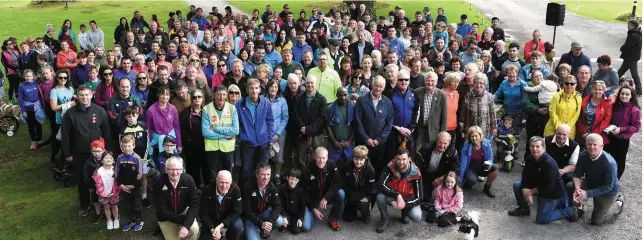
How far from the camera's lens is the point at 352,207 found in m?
7.57

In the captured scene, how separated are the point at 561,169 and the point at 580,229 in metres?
0.93

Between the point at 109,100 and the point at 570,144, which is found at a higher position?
the point at 109,100

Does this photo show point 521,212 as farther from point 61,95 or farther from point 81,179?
point 61,95

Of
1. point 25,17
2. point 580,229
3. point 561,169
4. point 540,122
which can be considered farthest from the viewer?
point 25,17

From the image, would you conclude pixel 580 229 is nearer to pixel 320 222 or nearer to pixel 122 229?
pixel 320 222

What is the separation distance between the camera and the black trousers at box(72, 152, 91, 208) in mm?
7676

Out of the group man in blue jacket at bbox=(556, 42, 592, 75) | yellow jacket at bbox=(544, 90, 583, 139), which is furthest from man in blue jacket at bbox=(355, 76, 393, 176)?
man in blue jacket at bbox=(556, 42, 592, 75)

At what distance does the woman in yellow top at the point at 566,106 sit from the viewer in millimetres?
8430

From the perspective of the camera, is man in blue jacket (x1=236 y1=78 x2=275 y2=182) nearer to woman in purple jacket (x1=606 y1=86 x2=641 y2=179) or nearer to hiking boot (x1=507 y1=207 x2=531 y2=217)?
hiking boot (x1=507 y1=207 x2=531 y2=217)

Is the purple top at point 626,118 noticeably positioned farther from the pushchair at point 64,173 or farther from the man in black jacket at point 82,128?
the pushchair at point 64,173

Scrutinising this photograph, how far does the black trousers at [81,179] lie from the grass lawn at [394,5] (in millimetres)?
19846

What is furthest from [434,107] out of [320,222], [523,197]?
[320,222]

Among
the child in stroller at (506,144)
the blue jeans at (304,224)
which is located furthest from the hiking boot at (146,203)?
the child in stroller at (506,144)

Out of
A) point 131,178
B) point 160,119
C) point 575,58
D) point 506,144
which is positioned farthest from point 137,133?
point 575,58
